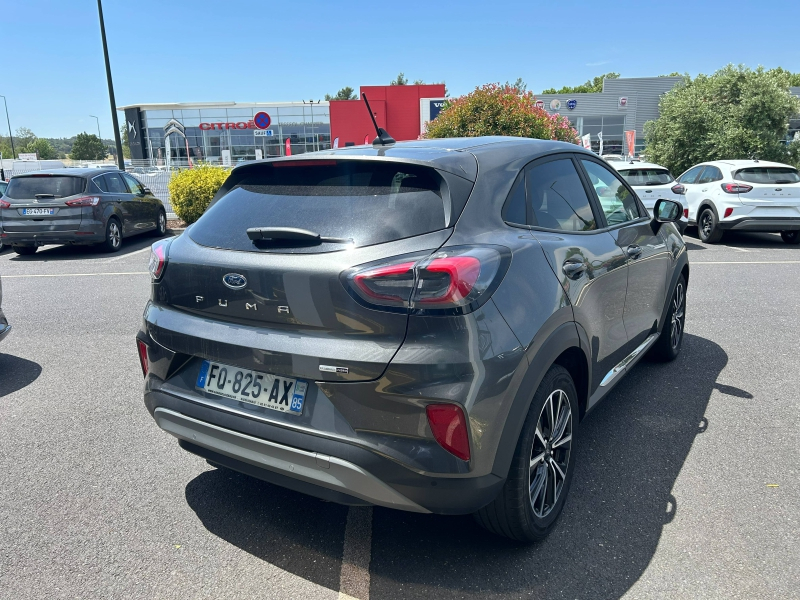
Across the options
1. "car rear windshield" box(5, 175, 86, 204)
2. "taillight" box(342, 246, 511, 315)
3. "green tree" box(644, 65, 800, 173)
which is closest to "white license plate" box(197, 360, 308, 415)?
"taillight" box(342, 246, 511, 315)

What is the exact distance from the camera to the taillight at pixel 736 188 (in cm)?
1159

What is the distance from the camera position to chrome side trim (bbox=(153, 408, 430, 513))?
2.19 metres

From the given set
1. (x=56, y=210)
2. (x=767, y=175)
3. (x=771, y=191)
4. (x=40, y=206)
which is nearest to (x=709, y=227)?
(x=771, y=191)

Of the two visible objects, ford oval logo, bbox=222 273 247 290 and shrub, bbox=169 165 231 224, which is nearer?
ford oval logo, bbox=222 273 247 290

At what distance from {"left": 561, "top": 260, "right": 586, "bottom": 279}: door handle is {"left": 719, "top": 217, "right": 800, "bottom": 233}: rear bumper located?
34.1 ft

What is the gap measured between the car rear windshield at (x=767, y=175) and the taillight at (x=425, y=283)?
11637 mm

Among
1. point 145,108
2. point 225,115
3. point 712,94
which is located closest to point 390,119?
point 712,94

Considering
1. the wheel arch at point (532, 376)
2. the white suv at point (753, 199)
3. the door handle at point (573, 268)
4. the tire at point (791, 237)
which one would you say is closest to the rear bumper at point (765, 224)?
the white suv at point (753, 199)

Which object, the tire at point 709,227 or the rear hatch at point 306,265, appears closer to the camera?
the rear hatch at point 306,265

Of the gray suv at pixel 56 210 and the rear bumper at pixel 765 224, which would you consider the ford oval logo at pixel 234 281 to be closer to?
the gray suv at pixel 56 210

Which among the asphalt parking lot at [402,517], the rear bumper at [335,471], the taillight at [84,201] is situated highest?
the taillight at [84,201]

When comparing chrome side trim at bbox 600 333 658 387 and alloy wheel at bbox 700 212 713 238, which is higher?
chrome side trim at bbox 600 333 658 387

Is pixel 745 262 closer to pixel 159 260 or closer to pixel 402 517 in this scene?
pixel 402 517

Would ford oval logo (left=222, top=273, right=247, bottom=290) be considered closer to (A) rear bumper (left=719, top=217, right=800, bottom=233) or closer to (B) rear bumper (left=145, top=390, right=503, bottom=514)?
(B) rear bumper (left=145, top=390, right=503, bottom=514)
